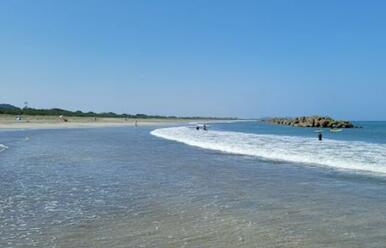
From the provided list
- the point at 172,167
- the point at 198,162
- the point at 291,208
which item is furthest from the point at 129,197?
the point at 198,162

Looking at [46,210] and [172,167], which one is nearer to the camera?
[46,210]

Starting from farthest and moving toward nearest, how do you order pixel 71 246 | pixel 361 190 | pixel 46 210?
pixel 361 190 < pixel 46 210 < pixel 71 246

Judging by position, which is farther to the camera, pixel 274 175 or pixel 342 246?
pixel 274 175

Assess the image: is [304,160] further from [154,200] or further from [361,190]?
[154,200]

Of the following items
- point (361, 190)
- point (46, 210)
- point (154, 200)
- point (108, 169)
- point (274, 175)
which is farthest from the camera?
point (108, 169)

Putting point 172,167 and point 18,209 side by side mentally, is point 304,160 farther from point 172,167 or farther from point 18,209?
point 18,209

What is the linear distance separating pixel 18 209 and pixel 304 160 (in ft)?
49.8

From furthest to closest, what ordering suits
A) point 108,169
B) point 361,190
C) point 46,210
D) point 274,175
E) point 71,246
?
1. point 108,169
2. point 274,175
3. point 361,190
4. point 46,210
5. point 71,246

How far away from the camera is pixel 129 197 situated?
38.9 feet

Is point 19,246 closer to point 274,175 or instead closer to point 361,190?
point 361,190

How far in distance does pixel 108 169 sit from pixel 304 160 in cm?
965

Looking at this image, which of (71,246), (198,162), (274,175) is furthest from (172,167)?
(71,246)

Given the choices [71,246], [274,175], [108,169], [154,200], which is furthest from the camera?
[108,169]

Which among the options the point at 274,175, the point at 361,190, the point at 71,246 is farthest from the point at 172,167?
the point at 71,246
